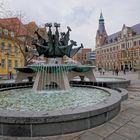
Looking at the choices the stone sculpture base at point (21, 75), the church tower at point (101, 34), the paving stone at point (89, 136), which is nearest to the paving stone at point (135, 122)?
the paving stone at point (89, 136)

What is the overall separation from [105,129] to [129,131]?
2.08 feet

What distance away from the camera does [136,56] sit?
2960 inches

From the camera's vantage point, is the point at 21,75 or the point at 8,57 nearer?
the point at 21,75

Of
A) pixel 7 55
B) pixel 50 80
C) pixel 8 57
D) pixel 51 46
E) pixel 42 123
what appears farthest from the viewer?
pixel 8 57

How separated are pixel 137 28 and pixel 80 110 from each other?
7943 centimetres

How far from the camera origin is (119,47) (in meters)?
85.9

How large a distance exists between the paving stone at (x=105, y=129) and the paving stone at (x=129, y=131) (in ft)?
0.63

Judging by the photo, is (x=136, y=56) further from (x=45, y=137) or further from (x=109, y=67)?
(x=45, y=137)

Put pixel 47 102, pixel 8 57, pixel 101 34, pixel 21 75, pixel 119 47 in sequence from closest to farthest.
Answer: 1. pixel 47 102
2. pixel 21 75
3. pixel 8 57
4. pixel 119 47
5. pixel 101 34

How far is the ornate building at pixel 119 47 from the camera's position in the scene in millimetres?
76750

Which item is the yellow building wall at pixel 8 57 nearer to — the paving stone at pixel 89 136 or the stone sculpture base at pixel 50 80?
the stone sculpture base at pixel 50 80

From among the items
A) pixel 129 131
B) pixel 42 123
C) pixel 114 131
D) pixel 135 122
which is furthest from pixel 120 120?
pixel 42 123

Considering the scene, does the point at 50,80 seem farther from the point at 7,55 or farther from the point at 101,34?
the point at 101,34

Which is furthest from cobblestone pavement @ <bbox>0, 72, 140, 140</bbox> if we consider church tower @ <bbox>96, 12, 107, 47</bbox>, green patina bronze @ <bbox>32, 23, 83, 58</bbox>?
church tower @ <bbox>96, 12, 107, 47</bbox>
